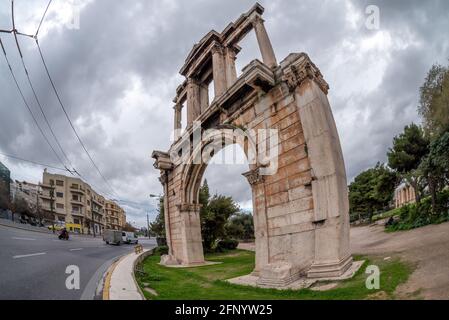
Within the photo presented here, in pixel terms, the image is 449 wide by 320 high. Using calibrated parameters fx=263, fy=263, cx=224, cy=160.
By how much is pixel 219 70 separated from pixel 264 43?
2795mm

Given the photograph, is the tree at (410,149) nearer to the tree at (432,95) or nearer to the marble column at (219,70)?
the tree at (432,95)

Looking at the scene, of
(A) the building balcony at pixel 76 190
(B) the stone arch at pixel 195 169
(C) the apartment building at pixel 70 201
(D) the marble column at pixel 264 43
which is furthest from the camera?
(A) the building balcony at pixel 76 190

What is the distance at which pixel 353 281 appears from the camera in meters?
5.09

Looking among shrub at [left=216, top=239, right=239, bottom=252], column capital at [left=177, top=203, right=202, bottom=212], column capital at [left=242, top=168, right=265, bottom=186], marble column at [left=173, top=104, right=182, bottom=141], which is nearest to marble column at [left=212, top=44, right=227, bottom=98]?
column capital at [left=242, top=168, right=265, bottom=186]

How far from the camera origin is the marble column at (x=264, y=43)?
944 cm

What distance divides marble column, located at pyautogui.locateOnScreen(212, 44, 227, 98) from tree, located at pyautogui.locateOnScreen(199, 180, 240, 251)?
10.0 meters

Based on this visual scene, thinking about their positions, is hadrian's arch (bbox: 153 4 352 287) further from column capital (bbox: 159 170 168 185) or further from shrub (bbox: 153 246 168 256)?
shrub (bbox: 153 246 168 256)

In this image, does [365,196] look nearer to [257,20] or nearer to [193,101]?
[193,101]

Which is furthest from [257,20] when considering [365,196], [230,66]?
[365,196]

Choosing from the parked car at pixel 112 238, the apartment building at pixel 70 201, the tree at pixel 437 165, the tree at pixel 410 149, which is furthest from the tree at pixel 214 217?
the apartment building at pixel 70 201

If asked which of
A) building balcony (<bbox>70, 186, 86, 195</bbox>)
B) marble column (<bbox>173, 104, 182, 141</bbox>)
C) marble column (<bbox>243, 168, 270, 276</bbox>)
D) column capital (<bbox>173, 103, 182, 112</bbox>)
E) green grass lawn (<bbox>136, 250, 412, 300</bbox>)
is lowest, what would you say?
green grass lawn (<bbox>136, 250, 412, 300</bbox>)

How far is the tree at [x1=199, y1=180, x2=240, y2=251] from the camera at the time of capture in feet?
63.1

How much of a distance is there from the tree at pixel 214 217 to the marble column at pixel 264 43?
40.2 ft
